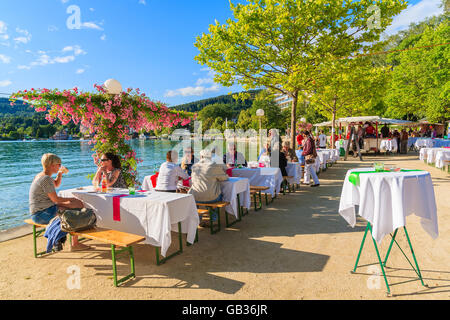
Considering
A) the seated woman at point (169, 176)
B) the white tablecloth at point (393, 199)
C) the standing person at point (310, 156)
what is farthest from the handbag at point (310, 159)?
the white tablecloth at point (393, 199)

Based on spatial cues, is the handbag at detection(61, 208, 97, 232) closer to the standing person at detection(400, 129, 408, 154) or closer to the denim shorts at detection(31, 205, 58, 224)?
the denim shorts at detection(31, 205, 58, 224)

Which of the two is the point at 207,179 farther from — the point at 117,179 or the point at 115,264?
the point at 115,264

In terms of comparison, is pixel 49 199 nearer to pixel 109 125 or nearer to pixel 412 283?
pixel 109 125

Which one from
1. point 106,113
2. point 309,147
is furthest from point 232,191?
point 309,147

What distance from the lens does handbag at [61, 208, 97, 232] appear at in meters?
3.84

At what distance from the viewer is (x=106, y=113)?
5.87 m

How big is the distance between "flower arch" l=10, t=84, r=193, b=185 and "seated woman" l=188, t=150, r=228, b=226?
200 centimetres

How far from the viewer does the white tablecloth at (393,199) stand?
120 inches

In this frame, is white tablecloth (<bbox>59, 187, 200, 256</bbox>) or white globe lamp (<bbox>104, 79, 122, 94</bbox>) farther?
white globe lamp (<bbox>104, 79, 122, 94</bbox>)

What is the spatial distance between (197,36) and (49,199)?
9292 mm

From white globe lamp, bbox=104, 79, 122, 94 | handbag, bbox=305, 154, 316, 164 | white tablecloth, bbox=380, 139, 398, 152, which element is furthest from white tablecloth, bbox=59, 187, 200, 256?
white tablecloth, bbox=380, 139, 398, 152
